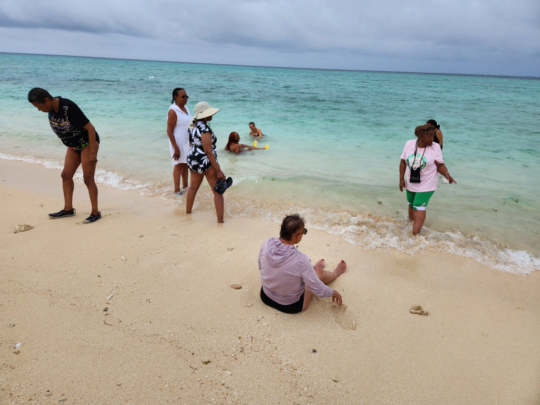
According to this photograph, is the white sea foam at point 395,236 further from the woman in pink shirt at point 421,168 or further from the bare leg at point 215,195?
the bare leg at point 215,195

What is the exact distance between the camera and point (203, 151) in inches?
171

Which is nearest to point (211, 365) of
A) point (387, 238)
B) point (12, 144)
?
point (387, 238)

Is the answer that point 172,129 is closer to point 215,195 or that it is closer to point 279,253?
point 215,195

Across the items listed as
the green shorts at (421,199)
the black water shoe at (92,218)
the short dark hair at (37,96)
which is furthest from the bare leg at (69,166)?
the green shorts at (421,199)

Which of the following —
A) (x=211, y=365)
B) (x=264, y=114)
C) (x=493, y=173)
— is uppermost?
(x=264, y=114)

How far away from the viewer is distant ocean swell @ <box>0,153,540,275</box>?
13.6 feet

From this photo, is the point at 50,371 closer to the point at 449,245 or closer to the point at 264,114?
the point at 449,245

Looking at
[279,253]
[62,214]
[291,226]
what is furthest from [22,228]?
[291,226]

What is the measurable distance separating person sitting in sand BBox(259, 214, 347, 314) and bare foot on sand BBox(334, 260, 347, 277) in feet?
2.35

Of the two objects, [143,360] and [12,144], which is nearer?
[143,360]

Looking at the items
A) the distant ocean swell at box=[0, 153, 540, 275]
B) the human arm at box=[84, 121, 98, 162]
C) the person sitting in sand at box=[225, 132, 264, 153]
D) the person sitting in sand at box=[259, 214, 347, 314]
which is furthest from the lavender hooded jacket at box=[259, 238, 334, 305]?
the person sitting in sand at box=[225, 132, 264, 153]

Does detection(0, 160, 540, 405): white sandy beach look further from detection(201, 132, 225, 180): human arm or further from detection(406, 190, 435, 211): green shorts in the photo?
detection(201, 132, 225, 180): human arm

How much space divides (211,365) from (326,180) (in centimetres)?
507

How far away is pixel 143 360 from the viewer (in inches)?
93.2
